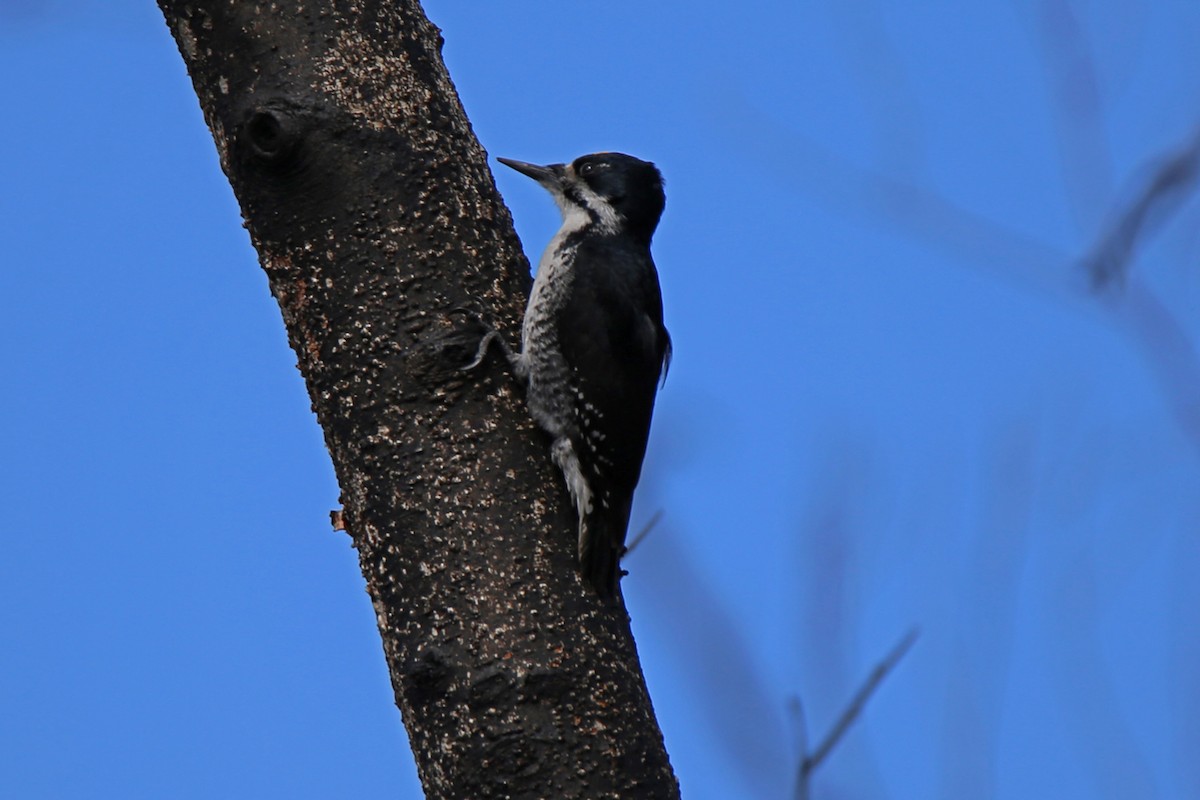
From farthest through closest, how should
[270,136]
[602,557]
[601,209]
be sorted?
[601,209] → [270,136] → [602,557]

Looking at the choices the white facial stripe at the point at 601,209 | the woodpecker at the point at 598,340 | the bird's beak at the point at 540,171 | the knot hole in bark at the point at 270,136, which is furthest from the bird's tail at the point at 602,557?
the bird's beak at the point at 540,171

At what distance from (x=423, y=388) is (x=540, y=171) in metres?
2.08

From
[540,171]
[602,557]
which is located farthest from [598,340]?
[602,557]

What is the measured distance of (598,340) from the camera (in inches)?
142

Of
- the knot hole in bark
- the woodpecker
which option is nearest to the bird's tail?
the woodpecker

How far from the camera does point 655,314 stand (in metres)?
3.77

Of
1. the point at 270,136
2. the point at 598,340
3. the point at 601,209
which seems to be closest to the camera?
the point at 270,136

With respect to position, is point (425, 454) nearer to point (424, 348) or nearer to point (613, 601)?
point (424, 348)

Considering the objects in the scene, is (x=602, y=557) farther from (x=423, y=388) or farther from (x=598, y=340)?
(x=598, y=340)

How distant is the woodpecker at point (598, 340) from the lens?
262 cm

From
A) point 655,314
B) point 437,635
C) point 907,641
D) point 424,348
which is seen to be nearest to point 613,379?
point 655,314

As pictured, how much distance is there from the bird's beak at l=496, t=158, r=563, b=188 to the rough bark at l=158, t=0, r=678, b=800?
4.99ft

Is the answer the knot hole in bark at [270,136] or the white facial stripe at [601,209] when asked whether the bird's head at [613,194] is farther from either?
the knot hole in bark at [270,136]

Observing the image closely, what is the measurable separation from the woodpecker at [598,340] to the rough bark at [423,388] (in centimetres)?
7
